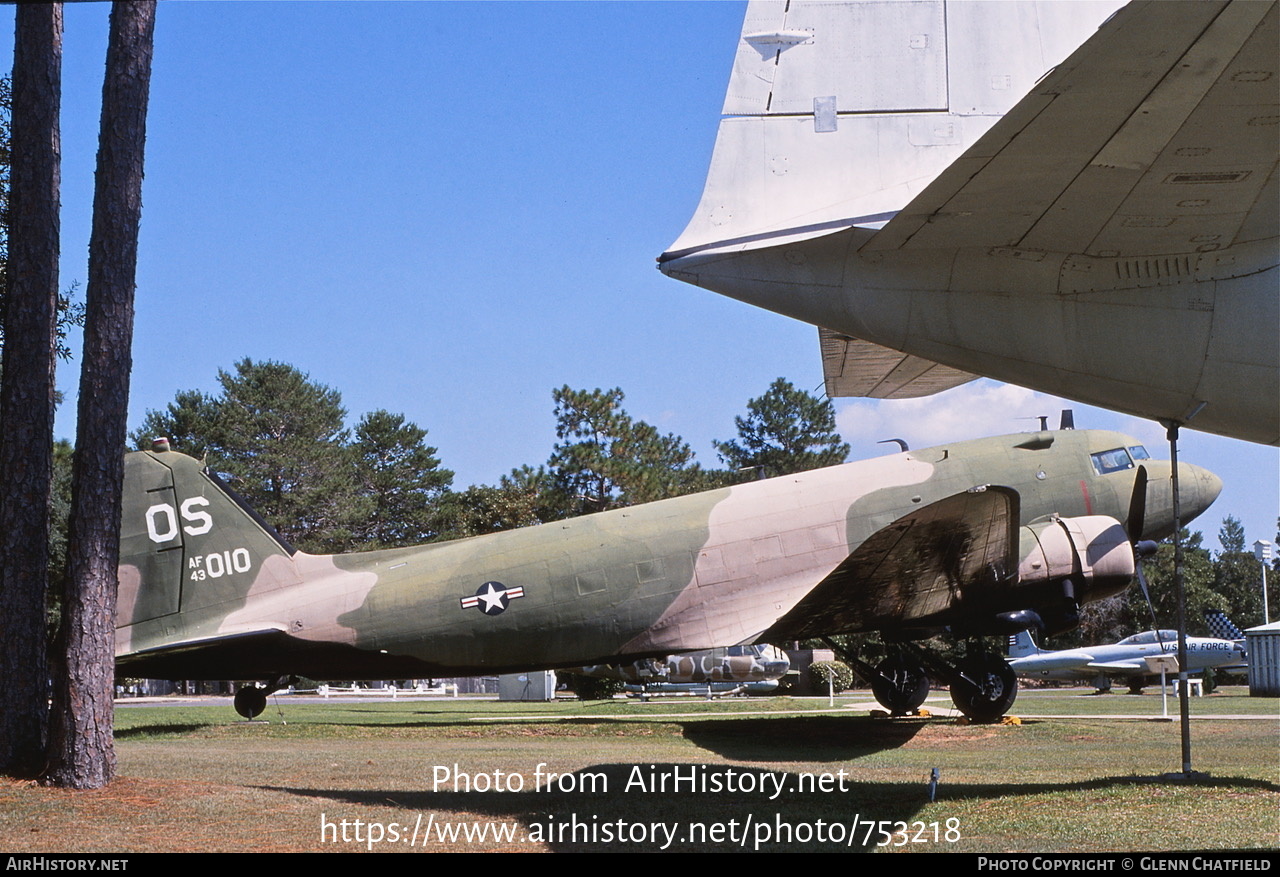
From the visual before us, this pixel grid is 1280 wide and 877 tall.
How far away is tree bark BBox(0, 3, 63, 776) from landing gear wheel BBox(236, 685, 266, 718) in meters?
9.97

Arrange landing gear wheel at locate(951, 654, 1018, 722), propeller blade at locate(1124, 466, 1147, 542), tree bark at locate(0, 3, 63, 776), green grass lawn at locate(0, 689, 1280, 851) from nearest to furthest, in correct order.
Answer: green grass lawn at locate(0, 689, 1280, 851) → tree bark at locate(0, 3, 63, 776) → propeller blade at locate(1124, 466, 1147, 542) → landing gear wheel at locate(951, 654, 1018, 722)

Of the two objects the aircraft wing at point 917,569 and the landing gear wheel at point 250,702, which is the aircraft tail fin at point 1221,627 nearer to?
the aircraft wing at point 917,569

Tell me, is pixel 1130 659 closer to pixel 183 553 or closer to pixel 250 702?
pixel 250 702

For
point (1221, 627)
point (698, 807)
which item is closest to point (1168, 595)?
point (1221, 627)

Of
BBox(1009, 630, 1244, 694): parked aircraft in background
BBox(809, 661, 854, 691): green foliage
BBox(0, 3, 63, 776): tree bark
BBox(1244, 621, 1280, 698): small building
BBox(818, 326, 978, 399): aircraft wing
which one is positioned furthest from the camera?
BBox(809, 661, 854, 691): green foliage

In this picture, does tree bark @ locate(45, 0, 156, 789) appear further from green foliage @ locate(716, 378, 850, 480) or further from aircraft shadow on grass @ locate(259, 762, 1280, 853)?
green foliage @ locate(716, 378, 850, 480)

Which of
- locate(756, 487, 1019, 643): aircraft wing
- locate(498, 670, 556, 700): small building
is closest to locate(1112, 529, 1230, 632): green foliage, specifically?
locate(498, 670, 556, 700): small building

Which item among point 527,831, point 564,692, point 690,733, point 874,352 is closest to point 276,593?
point 690,733

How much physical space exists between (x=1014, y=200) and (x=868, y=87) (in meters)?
2.40

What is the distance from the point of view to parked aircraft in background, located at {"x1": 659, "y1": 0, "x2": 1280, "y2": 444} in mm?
6113

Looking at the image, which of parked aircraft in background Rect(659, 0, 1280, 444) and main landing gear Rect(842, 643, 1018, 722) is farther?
main landing gear Rect(842, 643, 1018, 722)

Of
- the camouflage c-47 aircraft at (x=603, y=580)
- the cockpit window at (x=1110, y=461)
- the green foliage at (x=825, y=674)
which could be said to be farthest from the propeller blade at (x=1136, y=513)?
the green foliage at (x=825, y=674)

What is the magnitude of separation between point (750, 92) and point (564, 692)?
4303 centimetres
